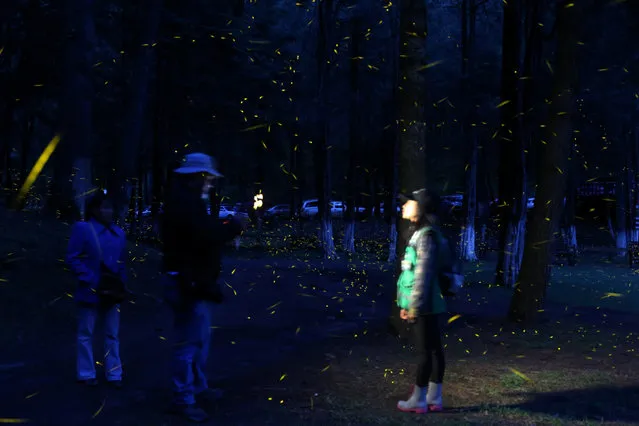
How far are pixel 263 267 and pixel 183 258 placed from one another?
17783mm

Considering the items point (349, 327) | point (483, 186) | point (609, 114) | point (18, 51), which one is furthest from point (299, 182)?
point (349, 327)

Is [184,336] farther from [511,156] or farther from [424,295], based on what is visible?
[511,156]

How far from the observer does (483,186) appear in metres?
39.8

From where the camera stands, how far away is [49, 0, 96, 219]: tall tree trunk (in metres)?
16.7

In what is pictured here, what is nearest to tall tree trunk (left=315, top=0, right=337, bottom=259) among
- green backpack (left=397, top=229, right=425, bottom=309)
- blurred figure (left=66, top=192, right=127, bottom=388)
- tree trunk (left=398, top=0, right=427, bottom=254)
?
A: tree trunk (left=398, top=0, right=427, bottom=254)

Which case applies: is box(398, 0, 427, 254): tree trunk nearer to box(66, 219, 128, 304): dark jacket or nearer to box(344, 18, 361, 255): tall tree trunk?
box(66, 219, 128, 304): dark jacket

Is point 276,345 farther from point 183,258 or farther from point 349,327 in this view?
point 183,258

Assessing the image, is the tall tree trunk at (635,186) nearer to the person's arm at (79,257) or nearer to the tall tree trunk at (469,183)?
the tall tree trunk at (469,183)

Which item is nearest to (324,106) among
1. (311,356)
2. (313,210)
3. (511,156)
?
(511,156)

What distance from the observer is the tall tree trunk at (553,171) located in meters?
12.6

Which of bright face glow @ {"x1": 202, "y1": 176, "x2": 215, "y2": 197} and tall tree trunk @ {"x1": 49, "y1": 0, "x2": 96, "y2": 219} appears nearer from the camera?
bright face glow @ {"x1": 202, "y1": 176, "x2": 215, "y2": 197}

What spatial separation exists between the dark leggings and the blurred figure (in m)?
2.91

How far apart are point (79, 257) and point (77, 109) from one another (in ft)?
31.0

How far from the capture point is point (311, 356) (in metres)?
10.1
